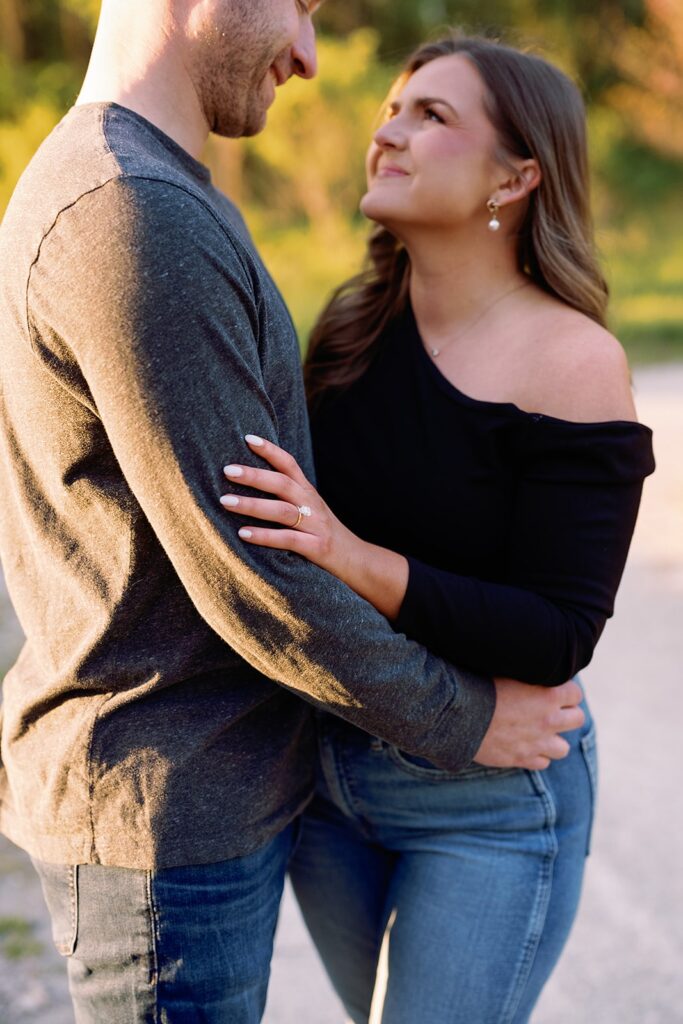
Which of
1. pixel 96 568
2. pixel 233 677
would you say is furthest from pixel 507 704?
pixel 96 568

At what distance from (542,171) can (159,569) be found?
43.9 inches

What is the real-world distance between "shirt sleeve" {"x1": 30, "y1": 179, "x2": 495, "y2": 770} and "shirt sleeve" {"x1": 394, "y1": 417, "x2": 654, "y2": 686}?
8.2 inches

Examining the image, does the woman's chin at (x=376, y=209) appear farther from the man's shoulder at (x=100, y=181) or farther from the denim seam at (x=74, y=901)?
the denim seam at (x=74, y=901)

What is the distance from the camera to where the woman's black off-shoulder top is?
1672mm

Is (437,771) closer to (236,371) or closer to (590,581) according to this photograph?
(590,581)

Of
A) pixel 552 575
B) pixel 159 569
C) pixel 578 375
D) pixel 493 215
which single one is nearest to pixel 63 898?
pixel 159 569

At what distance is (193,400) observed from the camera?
1254 millimetres

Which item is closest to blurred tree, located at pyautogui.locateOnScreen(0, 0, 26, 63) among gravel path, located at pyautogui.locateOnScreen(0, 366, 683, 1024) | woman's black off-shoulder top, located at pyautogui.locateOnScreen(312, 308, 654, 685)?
gravel path, located at pyautogui.locateOnScreen(0, 366, 683, 1024)

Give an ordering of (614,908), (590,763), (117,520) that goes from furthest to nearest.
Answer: (614,908), (590,763), (117,520)

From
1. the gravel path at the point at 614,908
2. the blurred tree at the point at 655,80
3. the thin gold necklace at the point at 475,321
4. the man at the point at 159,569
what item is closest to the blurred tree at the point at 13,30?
the blurred tree at the point at 655,80

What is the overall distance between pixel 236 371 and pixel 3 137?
49.1 ft

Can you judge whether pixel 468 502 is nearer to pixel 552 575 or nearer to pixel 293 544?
pixel 552 575

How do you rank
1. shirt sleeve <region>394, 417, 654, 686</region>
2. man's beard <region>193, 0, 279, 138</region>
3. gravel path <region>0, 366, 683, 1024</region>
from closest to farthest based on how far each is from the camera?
man's beard <region>193, 0, 279, 138</region>
shirt sleeve <region>394, 417, 654, 686</region>
gravel path <region>0, 366, 683, 1024</region>

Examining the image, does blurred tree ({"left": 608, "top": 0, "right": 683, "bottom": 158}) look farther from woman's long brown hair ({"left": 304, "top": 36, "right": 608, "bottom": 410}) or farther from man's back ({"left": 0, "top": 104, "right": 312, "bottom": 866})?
man's back ({"left": 0, "top": 104, "right": 312, "bottom": 866})
